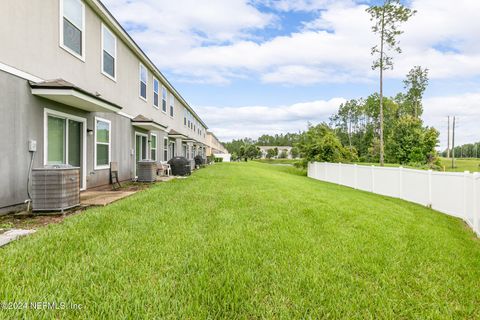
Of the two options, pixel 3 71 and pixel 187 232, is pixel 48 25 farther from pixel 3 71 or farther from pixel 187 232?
pixel 187 232

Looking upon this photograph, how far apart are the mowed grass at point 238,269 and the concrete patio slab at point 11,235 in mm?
248

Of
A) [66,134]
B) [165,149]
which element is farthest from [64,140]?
[165,149]

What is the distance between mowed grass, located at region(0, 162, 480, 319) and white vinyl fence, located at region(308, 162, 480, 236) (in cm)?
171

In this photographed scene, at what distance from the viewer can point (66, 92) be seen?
19.4 feet

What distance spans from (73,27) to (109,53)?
229 centimetres

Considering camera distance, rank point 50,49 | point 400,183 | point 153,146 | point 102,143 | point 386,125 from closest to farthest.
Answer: point 50,49, point 102,143, point 400,183, point 153,146, point 386,125

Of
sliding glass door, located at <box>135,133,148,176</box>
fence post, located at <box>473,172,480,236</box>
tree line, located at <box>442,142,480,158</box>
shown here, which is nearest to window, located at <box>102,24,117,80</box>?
sliding glass door, located at <box>135,133,148,176</box>

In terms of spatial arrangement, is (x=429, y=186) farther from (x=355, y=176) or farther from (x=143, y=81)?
(x=143, y=81)

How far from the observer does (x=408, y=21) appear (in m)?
19.9

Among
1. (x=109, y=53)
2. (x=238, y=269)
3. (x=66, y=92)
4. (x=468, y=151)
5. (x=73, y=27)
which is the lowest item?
(x=238, y=269)

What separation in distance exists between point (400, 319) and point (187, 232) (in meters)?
2.76

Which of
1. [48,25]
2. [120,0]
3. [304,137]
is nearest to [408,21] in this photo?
[304,137]

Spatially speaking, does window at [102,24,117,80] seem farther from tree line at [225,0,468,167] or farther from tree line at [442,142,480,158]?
tree line at [442,142,480,158]

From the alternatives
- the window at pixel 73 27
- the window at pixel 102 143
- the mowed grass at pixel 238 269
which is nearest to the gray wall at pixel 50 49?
the window at pixel 73 27
